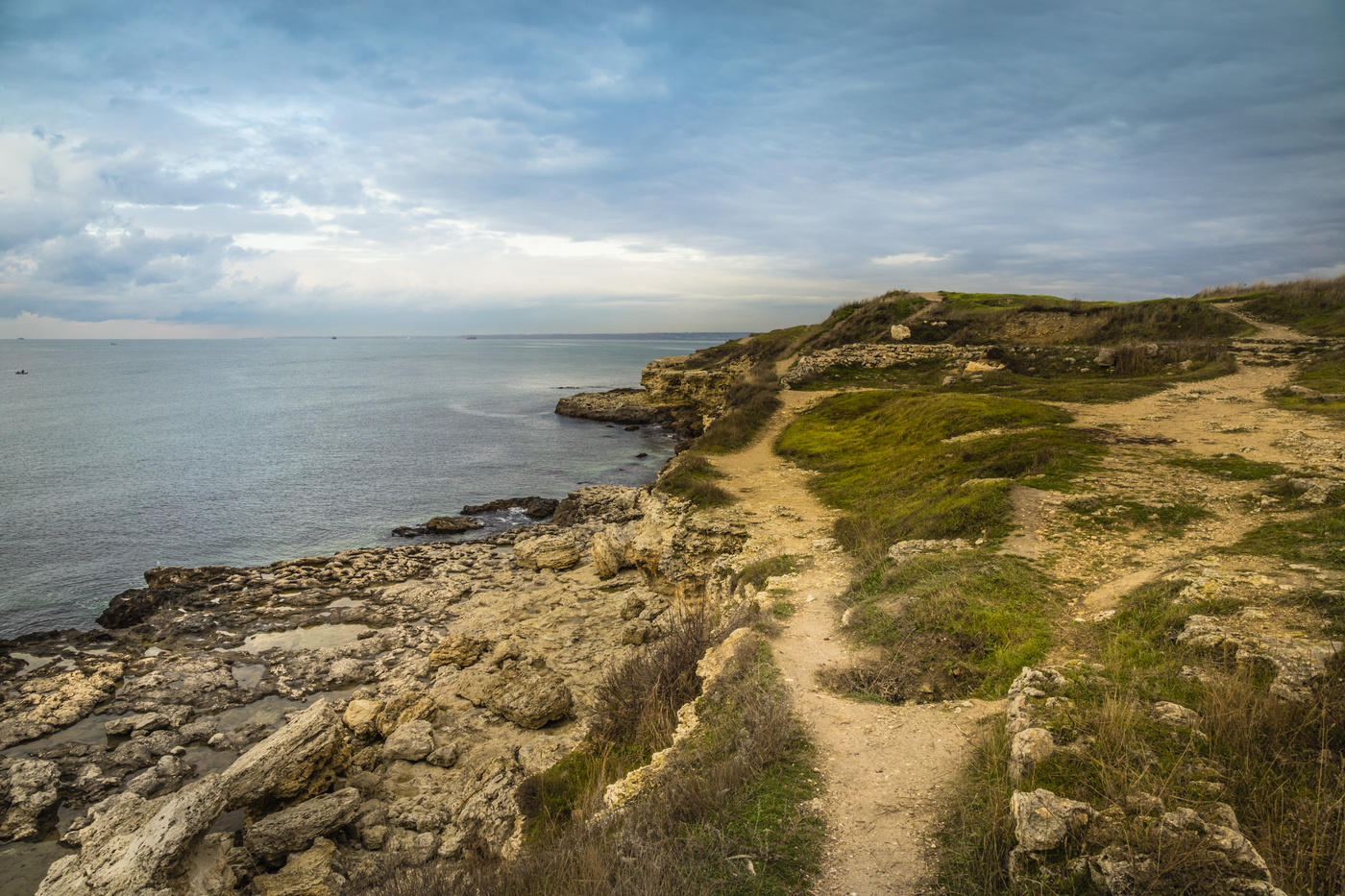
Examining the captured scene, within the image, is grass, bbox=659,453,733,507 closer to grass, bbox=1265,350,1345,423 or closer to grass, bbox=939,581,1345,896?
grass, bbox=939,581,1345,896

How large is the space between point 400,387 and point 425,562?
82.0 metres

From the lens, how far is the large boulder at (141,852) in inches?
280

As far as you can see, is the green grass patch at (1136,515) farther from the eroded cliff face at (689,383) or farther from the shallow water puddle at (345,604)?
the eroded cliff face at (689,383)

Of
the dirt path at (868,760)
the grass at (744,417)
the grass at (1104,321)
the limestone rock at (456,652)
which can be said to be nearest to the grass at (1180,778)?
the dirt path at (868,760)

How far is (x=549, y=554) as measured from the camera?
22594 mm

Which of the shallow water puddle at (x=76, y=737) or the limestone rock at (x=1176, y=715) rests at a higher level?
the limestone rock at (x=1176, y=715)

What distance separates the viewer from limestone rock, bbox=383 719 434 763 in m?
11.1

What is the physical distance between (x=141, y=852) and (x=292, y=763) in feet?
7.27

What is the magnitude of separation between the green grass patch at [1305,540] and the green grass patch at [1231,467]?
9.21ft

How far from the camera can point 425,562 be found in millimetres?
24078

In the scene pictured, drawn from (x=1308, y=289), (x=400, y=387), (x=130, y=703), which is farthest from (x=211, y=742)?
(x=400, y=387)

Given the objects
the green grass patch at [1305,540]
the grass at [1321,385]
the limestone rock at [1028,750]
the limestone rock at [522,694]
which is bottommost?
the limestone rock at [522,694]

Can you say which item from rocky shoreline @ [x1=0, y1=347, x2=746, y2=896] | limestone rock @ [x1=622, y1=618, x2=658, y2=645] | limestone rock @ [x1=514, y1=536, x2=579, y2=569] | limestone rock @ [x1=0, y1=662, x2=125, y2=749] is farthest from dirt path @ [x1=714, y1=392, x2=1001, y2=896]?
limestone rock @ [x1=0, y1=662, x2=125, y2=749]

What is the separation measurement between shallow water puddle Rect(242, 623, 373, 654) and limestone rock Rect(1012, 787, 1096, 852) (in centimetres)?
1858
